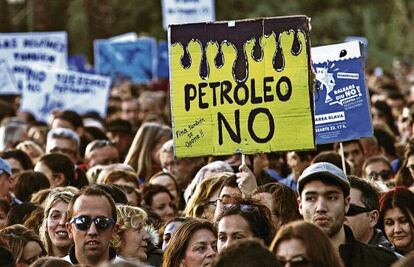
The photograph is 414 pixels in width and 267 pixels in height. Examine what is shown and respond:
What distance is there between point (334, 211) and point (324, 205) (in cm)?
7

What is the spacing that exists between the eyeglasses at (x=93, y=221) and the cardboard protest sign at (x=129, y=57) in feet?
55.7

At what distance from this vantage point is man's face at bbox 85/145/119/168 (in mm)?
16125

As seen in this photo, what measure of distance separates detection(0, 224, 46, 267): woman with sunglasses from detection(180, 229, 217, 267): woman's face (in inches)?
46.5

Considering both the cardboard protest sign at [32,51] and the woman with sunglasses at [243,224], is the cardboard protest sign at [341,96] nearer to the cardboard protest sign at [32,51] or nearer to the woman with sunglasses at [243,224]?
the woman with sunglasses at [243,224]

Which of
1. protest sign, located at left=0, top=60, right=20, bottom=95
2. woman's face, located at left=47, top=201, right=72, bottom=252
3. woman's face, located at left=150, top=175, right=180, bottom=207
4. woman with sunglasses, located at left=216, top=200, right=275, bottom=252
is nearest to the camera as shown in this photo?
woman with sunglasses, located at left=216, top=200, right=275, bottom=252

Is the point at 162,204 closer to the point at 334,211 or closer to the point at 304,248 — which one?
the point at 334,211

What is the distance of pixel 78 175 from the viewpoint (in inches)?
583

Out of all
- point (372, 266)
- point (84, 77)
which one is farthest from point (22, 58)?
point (372, 266)

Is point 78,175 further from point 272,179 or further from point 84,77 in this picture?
point 84,77

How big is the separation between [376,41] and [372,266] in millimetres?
39614

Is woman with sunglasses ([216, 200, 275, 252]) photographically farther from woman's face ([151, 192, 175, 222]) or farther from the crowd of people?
woman's face ([151, 192, 175, 222])

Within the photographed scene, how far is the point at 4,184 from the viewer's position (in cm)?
1363

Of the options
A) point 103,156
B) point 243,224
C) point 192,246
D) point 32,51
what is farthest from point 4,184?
point 32,51

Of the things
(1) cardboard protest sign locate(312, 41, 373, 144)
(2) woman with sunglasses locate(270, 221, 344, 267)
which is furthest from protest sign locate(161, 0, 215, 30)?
(2) woman with sunglasses locate(270, 221, 344, 267)
